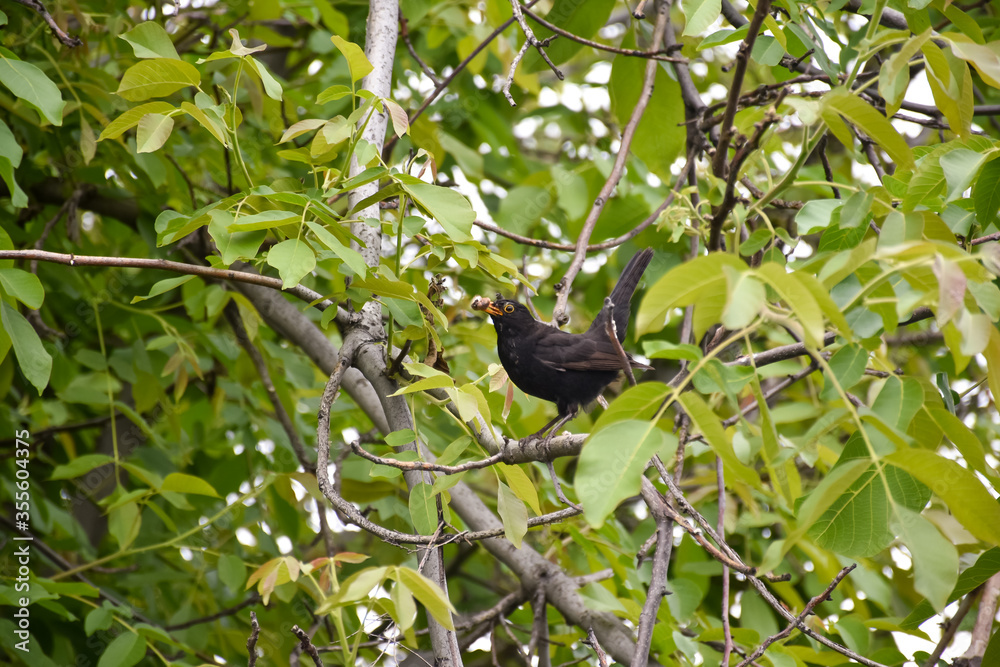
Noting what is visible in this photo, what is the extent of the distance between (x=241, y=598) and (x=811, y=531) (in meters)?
4.16

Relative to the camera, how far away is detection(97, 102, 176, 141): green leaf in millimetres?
2338

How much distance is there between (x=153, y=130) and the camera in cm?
234

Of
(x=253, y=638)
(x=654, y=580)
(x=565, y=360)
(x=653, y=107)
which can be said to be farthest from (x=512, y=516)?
(x=653, y=107)

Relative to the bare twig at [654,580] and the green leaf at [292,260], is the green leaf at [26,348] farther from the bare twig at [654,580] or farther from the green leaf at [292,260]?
the bare twig at [654,580]

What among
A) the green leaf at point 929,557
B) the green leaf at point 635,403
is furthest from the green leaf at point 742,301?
the green leaf at point 929,557

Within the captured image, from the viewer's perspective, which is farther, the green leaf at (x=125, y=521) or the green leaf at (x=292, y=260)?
the green leaf at (x=125, y=521)

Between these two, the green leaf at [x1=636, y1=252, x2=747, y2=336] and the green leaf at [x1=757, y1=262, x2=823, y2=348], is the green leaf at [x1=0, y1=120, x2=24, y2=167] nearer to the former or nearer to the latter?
the green leaf at [x1=636, y1=252, x2=747, y2=336]

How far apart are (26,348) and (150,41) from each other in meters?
1.06

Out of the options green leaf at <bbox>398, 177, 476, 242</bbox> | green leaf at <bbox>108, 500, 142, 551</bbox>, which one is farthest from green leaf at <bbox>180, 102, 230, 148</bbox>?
green leaf at <bbox>108, 500, 142, 551</bbox>

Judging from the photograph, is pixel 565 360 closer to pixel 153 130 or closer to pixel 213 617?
pixel 213 617

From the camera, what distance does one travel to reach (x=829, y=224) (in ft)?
7.75

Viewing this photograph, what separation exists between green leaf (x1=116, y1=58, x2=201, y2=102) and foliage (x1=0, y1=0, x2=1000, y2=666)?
1 centimetres

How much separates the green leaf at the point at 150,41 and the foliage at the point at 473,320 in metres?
0.02

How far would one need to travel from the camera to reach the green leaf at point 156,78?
2318 mm
